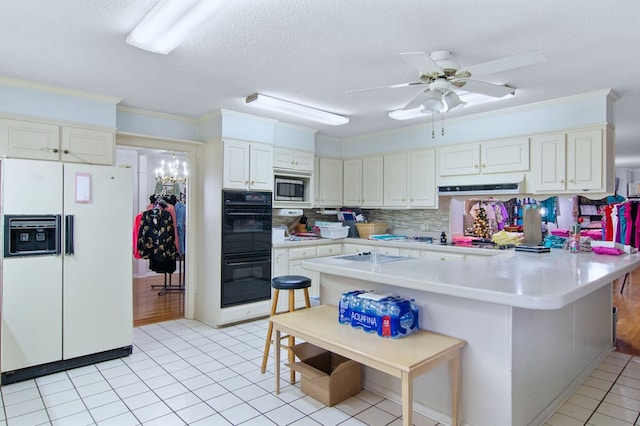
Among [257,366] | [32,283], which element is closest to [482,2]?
→ [257,366]

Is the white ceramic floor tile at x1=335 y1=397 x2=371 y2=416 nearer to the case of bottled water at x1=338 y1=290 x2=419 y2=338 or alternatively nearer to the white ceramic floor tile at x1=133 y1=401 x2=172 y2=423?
the case of bottled water at x1=338 y1=290 x2=419 y2=338

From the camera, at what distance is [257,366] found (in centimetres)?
327

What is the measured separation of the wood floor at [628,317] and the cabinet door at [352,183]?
3.40 m

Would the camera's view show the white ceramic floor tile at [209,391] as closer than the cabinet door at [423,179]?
Yes

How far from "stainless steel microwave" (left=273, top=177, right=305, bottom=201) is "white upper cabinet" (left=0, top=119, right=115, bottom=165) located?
1.91 meters

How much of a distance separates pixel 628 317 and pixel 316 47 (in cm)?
497

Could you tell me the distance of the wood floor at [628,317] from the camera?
3.76 metres

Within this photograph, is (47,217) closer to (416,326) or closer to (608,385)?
(416,326)

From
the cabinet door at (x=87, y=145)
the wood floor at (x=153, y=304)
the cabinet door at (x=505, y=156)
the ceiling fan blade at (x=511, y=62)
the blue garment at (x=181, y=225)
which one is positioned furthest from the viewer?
the blue garment at (x=181, y=225)

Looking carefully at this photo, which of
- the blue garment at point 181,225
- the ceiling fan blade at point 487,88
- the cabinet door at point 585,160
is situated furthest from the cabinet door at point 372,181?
the blue garment at point 181,225

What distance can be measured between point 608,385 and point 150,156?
7.56m

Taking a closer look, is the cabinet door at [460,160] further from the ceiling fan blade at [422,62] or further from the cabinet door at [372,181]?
the ceiling fan blade at [422,62]

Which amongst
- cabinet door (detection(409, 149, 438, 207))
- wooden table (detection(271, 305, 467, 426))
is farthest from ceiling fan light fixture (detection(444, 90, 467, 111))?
cabinet door (detection(409, 149, 438, 207))

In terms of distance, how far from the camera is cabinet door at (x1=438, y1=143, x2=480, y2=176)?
4.43 m
